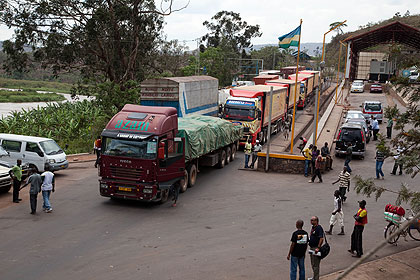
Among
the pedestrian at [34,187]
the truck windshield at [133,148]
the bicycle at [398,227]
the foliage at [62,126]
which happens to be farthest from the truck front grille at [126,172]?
the foliage at [62,126]

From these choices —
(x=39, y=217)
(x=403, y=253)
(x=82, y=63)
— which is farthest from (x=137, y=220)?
(x=82, y=63)

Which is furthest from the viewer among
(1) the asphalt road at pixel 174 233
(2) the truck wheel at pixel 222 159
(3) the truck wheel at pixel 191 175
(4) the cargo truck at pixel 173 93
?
(4) the cargo truck at pixel 173 93

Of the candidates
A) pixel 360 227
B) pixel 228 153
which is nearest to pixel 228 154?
pixel 228 153

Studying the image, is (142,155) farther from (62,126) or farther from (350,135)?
(62,126)

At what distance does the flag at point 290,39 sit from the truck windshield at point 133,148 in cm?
1192

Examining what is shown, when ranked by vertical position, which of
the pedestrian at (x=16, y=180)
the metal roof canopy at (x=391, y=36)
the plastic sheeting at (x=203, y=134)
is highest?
the metal roof canopy at (x=391, y=36)

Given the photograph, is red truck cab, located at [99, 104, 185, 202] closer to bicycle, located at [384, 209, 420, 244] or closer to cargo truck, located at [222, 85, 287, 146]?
bicycle, located at [384, 209, 420, 244]

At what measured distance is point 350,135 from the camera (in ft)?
79.3

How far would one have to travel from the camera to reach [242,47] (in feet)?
301

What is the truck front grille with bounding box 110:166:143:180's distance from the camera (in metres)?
14.4

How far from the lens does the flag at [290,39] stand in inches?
913

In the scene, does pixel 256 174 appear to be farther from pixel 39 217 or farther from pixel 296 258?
pixel 296 258

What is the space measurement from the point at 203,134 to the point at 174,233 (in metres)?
6.69

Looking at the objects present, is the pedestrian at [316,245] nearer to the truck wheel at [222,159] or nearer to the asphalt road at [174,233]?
the asphalt road at [174,233]
